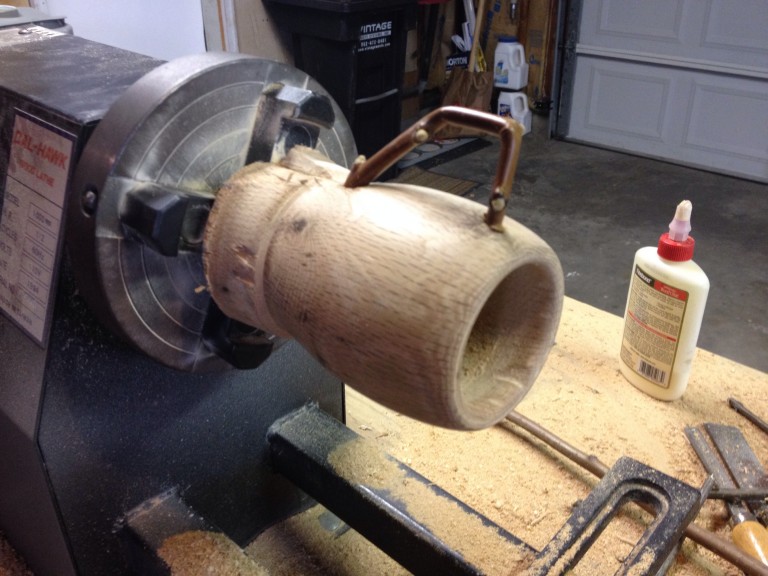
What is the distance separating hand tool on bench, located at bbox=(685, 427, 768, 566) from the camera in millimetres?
721

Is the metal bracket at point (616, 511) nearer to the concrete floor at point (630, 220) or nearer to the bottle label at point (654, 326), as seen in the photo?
the bottle label at point (654, 326)

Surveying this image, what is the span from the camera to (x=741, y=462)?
0.85m

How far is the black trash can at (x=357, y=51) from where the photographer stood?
2346 millimetres

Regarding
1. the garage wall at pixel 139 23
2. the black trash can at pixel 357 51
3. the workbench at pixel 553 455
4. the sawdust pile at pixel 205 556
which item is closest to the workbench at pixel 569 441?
the workbench at pixel 553 455

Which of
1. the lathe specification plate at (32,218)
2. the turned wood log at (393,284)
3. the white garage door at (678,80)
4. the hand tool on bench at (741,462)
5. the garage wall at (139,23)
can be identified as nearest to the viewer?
the turned wood log at (393,284)

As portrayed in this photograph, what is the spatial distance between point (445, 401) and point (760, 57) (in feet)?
9.37

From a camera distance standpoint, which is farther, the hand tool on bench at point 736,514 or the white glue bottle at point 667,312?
the white glue bottle at point 667,312

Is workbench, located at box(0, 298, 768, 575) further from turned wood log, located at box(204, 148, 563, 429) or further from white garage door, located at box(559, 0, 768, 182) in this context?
white garage door, located at box(559, 0, 768, 182)

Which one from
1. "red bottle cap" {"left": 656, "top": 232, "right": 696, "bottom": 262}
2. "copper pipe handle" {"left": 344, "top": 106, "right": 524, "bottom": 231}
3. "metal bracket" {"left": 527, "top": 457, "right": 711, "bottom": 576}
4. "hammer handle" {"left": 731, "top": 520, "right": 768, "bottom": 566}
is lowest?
"hammer handle" {"left": 731, "top": 520, "right": 768, "bottom": 566}

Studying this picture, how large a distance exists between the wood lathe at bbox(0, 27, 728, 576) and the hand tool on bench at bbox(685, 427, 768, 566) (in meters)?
0.13

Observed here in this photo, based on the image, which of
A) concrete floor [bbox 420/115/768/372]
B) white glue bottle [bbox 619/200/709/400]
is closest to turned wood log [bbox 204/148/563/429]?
white glue bottle [bbox 619/200/709/400]

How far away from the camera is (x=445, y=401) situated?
41cm

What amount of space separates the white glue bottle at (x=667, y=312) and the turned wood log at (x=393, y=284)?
0.53 meters

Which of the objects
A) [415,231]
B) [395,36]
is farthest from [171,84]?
[395,36]
